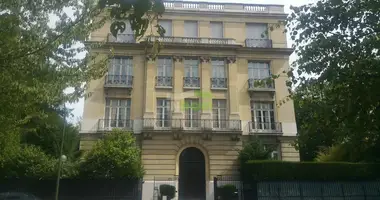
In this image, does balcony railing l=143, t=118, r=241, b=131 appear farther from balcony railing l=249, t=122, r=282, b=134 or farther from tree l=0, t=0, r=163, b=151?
tree l=0, t=0, r=163, b=151

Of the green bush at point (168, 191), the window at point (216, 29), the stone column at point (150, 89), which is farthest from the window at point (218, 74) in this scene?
the green bush at point (168, 191)

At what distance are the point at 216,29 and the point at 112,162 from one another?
573 inches

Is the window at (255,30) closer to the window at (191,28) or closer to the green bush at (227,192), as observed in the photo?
the window at (191,28)

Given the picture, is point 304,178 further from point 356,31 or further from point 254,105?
point 356,31

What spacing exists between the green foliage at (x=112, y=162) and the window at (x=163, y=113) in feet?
14.2

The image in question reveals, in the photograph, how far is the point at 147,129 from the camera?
78.9 feet

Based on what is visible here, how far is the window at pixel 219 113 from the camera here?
2528 centimetres

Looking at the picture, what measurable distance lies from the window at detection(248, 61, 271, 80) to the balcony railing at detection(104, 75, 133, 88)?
9671 mm

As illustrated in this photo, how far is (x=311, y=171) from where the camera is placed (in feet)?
68.9

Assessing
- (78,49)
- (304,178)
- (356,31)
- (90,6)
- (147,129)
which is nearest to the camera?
(356,31)

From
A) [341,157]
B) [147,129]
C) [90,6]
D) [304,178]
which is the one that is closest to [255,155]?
[304,178]

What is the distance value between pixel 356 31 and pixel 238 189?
12880 millimetres

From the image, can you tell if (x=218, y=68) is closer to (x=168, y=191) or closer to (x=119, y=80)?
(x=119, y=80)

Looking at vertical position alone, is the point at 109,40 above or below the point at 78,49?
above
